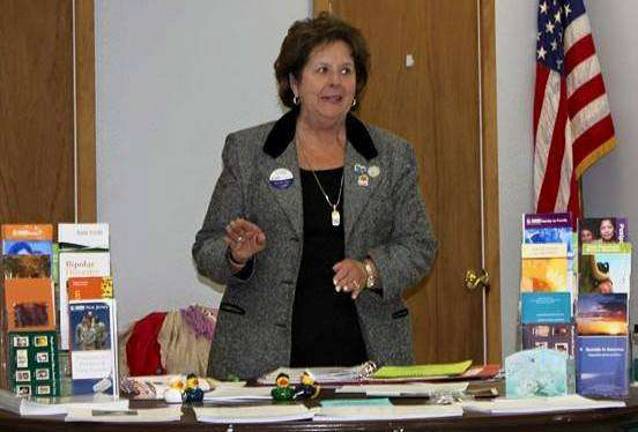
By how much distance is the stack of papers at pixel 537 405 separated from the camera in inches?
97.7

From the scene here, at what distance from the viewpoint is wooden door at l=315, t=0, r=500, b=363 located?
17.4 ft

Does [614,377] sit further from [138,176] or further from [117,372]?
[138,176]

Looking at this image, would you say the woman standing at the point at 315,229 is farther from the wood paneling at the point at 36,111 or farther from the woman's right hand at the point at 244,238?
the wood paneling at the point at 36,111

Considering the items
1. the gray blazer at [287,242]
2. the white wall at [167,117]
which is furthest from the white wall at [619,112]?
the gray blazer at [287,242]

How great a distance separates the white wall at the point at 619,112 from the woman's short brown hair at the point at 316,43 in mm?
1882

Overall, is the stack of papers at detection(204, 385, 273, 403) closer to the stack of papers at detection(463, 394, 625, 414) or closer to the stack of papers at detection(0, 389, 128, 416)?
the stack of papers at detection(0, 389, 128, 416)

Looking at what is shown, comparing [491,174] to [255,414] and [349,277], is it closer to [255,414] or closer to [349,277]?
[349,277]

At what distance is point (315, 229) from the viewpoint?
3480 mm

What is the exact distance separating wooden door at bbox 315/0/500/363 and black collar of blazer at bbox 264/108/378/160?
1618mm

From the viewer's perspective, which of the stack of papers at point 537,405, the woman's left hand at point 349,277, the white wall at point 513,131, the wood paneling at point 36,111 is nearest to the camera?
the stack of papers at point 537,405

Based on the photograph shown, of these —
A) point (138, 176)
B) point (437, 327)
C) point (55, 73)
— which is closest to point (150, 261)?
point (138, 176)

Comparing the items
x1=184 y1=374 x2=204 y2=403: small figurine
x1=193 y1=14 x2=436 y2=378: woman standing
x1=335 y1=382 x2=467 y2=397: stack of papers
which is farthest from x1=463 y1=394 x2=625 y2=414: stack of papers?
x1=193 y1=14 x2=436 y2=378: woman standing

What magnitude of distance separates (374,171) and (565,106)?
2.12 meters

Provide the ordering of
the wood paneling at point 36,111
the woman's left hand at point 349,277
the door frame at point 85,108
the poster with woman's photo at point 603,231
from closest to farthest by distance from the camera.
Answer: the poster with woman's photo at point 603,231 → the woman's left hand at point 349,277 → the wood paneling at point 36,111 → the door frame at point 85,108
